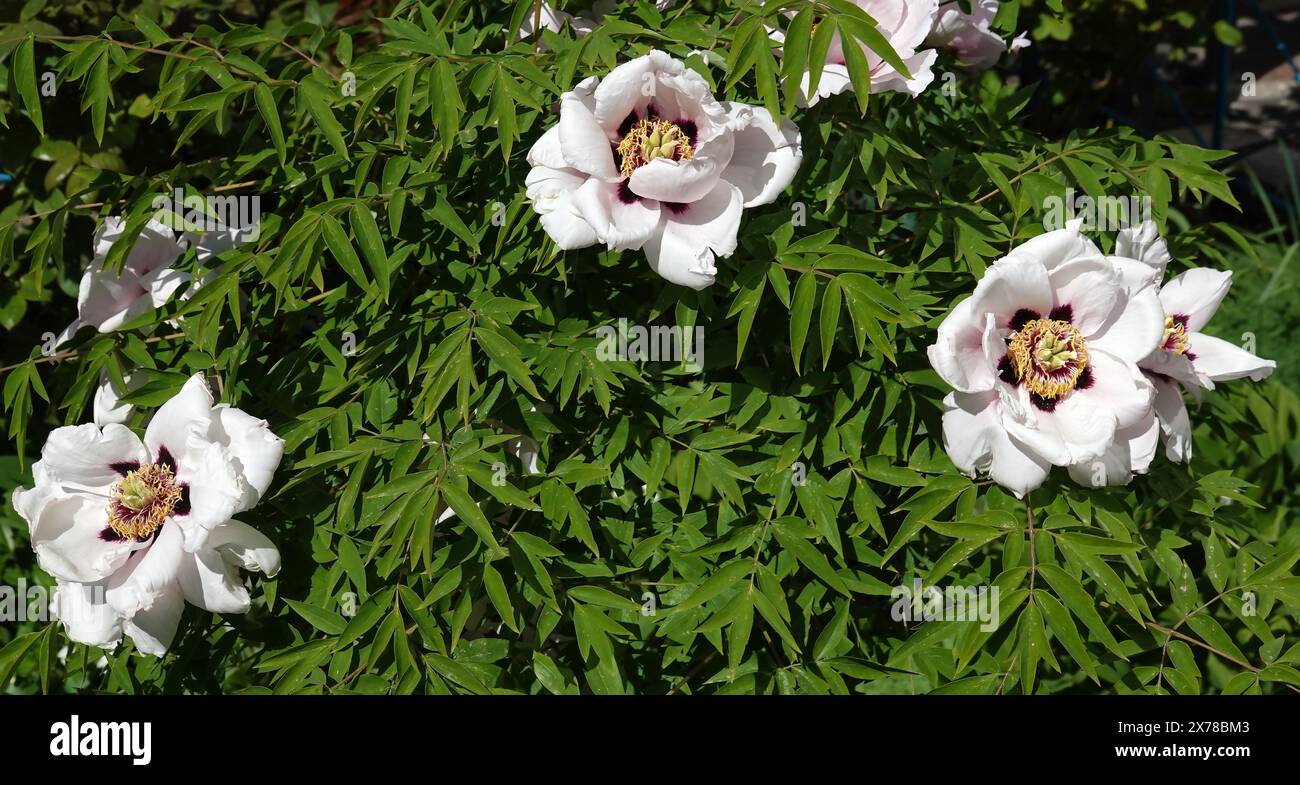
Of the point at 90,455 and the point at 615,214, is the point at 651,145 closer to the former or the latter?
the point at 615,214

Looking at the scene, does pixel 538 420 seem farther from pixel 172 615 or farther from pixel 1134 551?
pixel 1134 551

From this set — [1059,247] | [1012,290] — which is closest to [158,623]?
[1012,290]

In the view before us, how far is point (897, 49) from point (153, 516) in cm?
156

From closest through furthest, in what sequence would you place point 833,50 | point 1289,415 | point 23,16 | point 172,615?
point 172,615
point 833,50
point 23,16
point 1289,415

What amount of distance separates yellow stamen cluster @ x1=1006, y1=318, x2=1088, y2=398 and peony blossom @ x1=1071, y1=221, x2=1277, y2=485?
0.12 metres

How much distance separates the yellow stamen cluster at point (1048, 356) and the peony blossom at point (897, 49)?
46 cm

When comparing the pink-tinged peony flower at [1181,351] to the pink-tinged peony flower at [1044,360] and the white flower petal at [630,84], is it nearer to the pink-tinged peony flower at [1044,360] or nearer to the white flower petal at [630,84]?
the pink-tinged peony flower at [1044,360]

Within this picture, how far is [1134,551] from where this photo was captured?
183 centimetres

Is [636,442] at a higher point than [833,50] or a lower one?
lower

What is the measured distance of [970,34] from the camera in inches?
93.7

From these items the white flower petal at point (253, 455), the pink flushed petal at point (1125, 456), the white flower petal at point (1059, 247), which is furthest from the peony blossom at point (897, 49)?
the white flower petal at point (253, 455)

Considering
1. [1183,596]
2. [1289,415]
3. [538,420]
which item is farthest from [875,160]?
[1289,415]

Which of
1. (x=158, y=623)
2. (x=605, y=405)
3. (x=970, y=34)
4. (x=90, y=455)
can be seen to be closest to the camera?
(x=605, y=405)

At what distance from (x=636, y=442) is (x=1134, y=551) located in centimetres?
82
